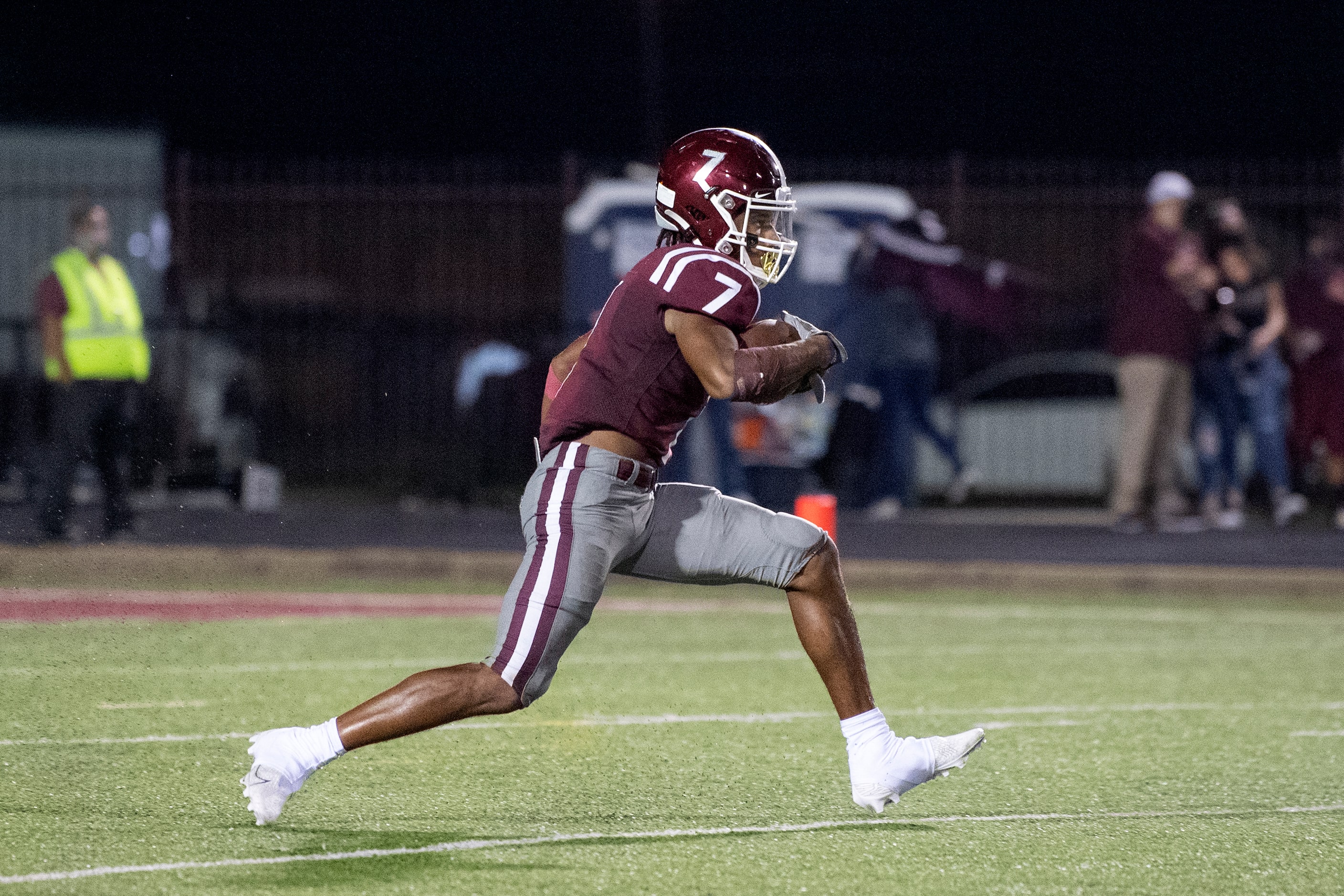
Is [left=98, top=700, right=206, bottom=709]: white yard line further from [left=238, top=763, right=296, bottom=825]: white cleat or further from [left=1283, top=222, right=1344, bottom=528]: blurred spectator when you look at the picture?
[left=1283, top=222, right=1344, bottom=528]: blurred spectator

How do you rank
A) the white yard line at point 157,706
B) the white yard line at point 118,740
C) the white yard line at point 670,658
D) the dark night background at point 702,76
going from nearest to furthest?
the white yard line at point 118,740 < the white yard line at point 157,706 < the white yard line at point 670,658 < the dark night background at point 702,76

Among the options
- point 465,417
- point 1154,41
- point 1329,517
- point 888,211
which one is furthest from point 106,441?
point 1154,41

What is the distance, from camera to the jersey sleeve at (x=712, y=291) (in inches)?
205

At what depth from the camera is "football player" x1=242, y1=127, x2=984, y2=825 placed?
527 centimetres

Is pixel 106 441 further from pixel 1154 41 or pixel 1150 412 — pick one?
pixel 1154 41

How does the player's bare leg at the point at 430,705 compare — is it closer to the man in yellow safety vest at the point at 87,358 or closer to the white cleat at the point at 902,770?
the white cleat at the point at 902,770

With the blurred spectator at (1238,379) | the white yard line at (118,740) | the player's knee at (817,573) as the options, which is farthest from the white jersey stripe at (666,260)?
the blurred spectator at (1238,379)

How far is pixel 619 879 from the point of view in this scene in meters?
4.87

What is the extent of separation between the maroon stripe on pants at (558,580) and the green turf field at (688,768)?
462 millimetres

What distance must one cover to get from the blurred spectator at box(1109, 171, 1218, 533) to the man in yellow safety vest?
693cm

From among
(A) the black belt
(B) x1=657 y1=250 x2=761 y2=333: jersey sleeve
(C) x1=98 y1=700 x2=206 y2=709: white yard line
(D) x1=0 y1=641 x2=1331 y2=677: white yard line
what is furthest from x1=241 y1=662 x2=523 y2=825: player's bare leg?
(D) x1=0 y1=641 x2=1331 y2=677: white yard line

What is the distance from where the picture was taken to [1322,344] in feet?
52.1

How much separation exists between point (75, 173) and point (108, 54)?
1.98 meters

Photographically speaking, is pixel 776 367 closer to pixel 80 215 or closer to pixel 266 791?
pixel 266 791
